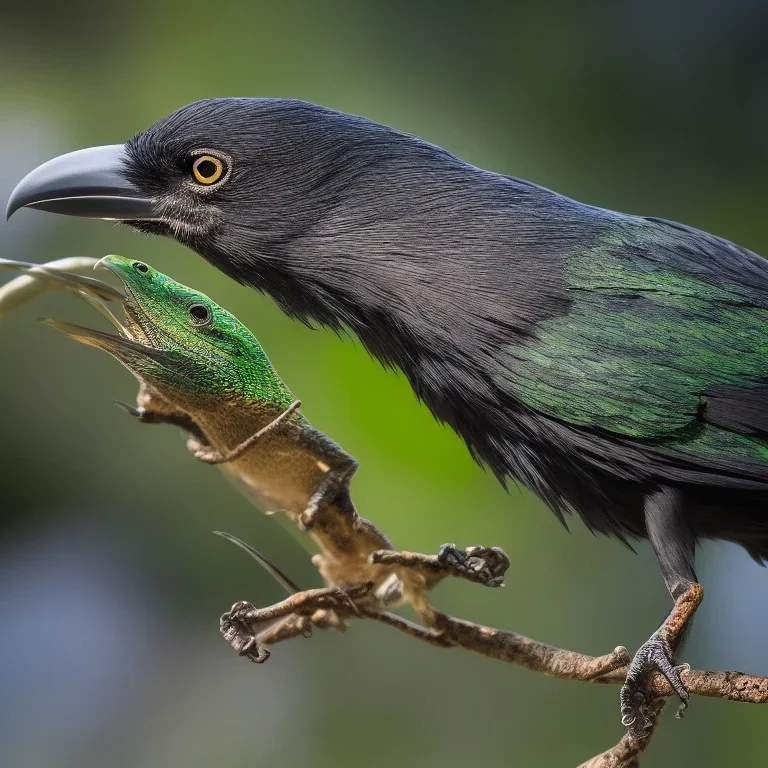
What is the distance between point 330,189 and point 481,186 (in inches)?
8.0

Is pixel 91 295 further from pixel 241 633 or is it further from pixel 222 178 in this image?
pixel 241 633

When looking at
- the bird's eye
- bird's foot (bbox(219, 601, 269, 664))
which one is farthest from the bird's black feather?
bird's foot (bbox(219, 601, 269, 664))

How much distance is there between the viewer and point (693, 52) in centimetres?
255

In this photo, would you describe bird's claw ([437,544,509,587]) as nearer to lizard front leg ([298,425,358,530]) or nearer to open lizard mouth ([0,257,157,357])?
lizard front leg ([298,425,358,530])

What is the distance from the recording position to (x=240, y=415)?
3.80ft

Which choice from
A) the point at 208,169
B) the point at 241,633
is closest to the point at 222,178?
the point at 208,169

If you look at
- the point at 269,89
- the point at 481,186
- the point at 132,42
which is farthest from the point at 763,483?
the point at 132,42

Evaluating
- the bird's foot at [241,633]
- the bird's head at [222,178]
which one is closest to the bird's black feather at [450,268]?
the bird's head at [222,178]

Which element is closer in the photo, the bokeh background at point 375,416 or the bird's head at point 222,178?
the bird's head at point 222,178

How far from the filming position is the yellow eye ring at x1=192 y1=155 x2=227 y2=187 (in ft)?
4.16

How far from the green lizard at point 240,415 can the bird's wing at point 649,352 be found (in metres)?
0.21

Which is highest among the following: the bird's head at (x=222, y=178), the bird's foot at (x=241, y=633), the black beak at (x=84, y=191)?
the bird's head at (x=222, y=178)

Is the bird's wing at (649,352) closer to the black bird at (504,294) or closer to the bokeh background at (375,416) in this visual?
the black bird at (504,294)

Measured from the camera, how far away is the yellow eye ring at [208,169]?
1.27 meters
